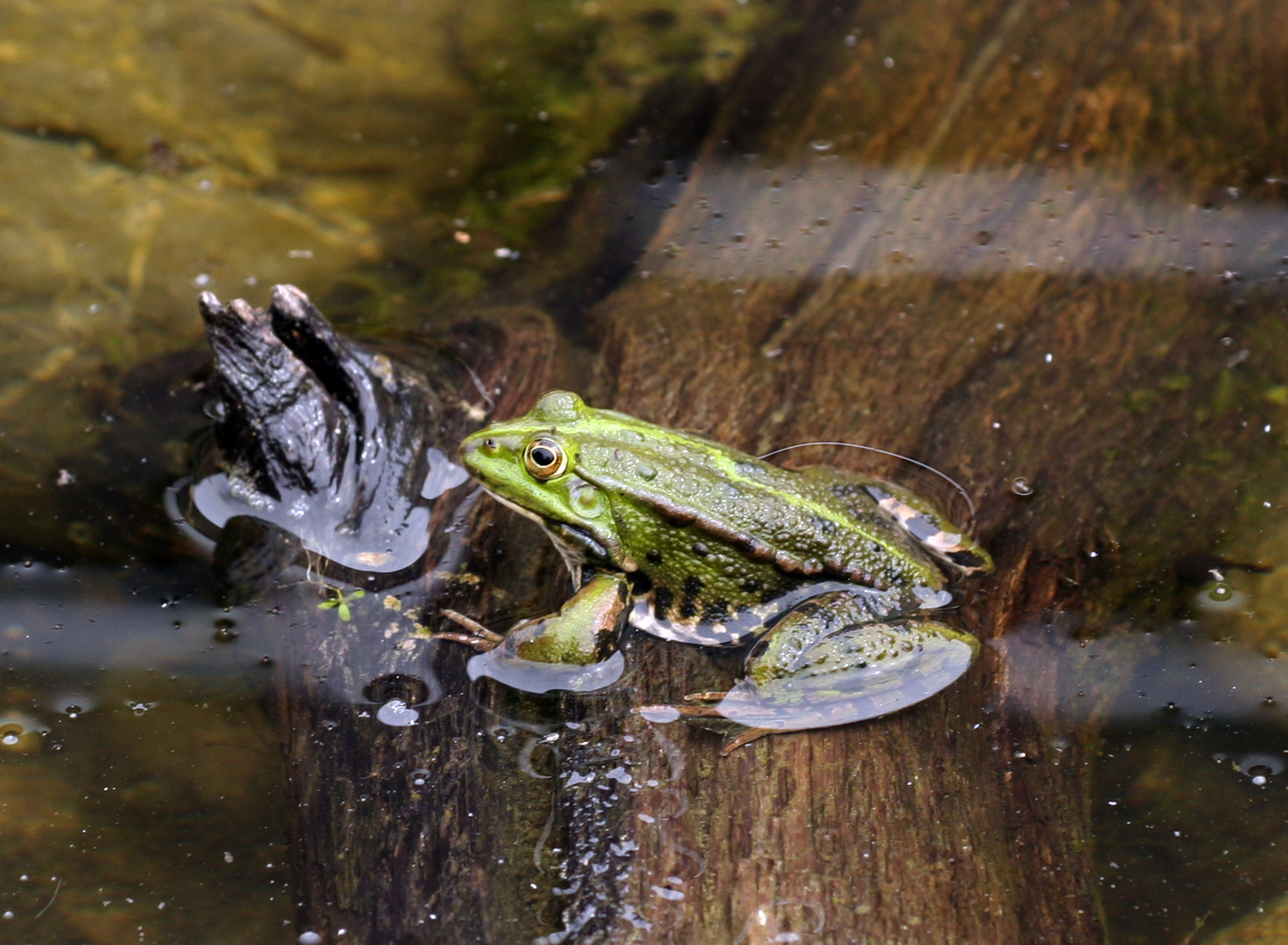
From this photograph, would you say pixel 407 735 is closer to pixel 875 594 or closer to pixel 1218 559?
pixel 875 594

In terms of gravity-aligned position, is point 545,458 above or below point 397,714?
above

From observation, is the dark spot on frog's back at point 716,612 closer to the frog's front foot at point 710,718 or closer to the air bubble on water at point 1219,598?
the frog's front foot at point 710,718

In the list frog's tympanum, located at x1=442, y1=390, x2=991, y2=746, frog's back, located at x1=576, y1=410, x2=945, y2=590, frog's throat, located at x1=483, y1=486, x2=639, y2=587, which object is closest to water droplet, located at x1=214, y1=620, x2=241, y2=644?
frog's tympanum, located at x1=442, y1=390, x2=991, y2=746

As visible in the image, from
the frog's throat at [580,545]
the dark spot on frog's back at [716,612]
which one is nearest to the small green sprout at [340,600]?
the frog's throat at [580,545]

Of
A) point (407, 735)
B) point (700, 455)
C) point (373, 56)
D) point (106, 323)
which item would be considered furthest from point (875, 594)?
point (373, 56)

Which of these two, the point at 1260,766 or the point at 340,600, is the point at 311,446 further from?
the point at 1260,766

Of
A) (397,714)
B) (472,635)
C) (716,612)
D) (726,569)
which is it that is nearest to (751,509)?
(726,569)

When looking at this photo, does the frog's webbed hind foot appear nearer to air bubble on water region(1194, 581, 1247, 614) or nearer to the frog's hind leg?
the frog's hind leg
